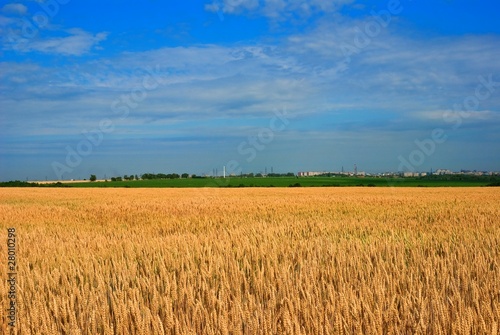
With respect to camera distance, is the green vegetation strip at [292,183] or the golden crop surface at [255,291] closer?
the golden crop surface at [255,291]

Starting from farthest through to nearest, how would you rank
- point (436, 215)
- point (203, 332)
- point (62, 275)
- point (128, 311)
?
point (436, 215) < point (62, 275) < point (128, 311) < point (203, 332)

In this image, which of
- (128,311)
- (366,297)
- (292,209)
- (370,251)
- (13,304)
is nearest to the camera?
(128,311)

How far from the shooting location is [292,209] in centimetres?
1652

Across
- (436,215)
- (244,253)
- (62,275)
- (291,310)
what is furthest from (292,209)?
(291,310)

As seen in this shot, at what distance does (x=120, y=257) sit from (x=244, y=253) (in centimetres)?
181

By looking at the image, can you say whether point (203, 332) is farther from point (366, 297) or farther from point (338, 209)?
point (338, 209)

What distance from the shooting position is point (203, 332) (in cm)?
299

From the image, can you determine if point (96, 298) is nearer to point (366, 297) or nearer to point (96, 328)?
point (96, 328)

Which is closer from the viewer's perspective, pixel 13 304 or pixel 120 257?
pixel 13 304

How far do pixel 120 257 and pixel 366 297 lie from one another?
393cm

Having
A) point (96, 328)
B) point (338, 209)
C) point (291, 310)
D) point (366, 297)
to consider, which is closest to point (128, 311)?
point (96, 328)

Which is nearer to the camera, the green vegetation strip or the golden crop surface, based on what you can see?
the golden crop surface

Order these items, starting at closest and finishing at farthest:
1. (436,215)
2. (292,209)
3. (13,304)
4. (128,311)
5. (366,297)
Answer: (128,311) < (366,297) < (13,304) < (436,215) < (292,209)

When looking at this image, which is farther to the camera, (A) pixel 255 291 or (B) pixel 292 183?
(B) pixel 292 183
